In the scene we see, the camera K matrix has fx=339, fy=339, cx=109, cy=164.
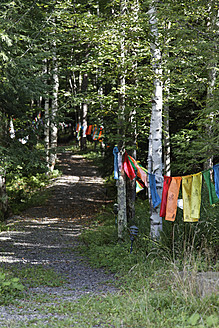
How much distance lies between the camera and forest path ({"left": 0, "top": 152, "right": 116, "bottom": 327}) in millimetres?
4945

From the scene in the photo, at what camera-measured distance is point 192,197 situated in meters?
6.47

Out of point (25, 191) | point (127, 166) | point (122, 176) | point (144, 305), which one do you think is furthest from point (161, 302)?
point (25, 191)

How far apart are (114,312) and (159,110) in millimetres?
4617

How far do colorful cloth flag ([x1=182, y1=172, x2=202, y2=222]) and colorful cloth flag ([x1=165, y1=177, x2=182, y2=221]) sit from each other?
254 millimetres

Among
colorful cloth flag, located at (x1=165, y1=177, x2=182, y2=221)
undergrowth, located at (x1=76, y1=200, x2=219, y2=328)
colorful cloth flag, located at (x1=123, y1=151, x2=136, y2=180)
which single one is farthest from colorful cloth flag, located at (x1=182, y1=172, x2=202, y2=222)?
colorful cloth flag, located at (x1=123, y1=151, x2=136, y2=180)

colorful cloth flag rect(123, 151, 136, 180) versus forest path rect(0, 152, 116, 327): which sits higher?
colorful cloth flag rect(123, 151, 136, 180)

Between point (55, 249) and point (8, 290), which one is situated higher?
point (8, 290)

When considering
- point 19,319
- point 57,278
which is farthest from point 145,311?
point 57,278

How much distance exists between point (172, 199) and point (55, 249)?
4.01m

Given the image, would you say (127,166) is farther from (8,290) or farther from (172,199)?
(8,290)

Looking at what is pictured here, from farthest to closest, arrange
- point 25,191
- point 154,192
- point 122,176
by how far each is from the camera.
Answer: point 25,191
point 122,176
point 154,192

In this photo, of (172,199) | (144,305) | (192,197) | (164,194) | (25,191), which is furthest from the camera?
(25,191)

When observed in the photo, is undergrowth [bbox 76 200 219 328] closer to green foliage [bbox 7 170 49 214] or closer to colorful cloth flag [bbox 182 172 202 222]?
colorful cloth flag [bbox 182 172 202 222]

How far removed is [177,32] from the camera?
565cm
